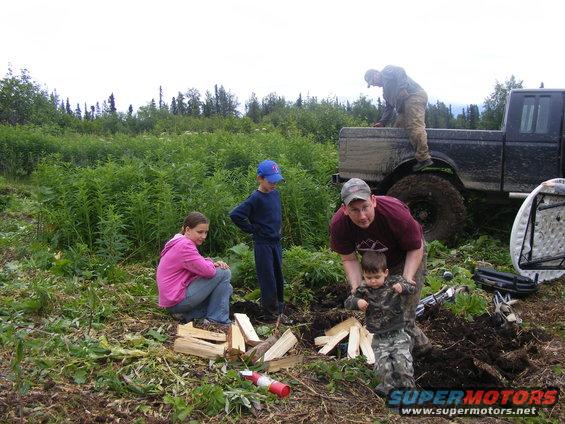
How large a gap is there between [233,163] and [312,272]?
4.84 m

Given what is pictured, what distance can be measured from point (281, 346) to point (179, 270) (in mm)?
1249

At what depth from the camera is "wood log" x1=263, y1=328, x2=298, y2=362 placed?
14.7 feet

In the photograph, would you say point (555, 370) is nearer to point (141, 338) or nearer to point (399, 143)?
point (141, 338)

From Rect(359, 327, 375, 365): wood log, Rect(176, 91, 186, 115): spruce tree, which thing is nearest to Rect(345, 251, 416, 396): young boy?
Rect(359, 327, 375, 365): wood log

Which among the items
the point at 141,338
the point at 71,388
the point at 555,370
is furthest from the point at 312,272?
the point at 71,388

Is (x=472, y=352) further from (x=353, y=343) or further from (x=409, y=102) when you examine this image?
(x=409, y=102)

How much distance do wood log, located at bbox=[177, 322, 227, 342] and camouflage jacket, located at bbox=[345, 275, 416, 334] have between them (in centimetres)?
130

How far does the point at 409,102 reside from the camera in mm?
8398

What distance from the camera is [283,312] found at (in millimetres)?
5754

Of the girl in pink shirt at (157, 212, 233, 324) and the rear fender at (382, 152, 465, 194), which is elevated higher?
the rear fender at (382, 152, 465, 194)

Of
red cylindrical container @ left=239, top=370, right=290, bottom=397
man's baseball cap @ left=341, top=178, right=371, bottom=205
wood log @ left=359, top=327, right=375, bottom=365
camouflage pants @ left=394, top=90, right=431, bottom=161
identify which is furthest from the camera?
camouflage pants @ left=394, top=90, right=431, bottom=161

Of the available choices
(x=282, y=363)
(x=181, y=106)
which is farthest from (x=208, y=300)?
(x=181, y=106)

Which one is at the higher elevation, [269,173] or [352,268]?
[269,173]

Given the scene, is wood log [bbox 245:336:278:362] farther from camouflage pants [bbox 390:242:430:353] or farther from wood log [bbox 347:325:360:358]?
camouflage pants [bbox 390:242:430:353]
